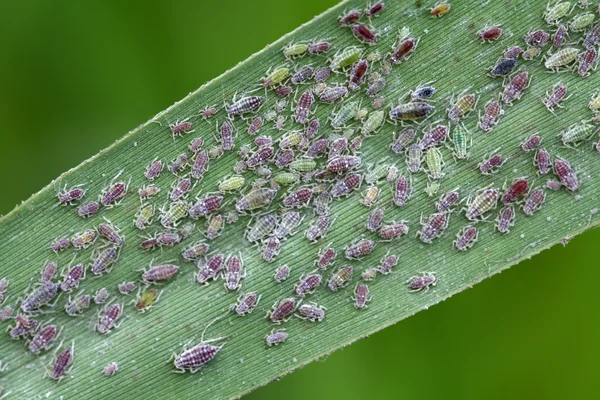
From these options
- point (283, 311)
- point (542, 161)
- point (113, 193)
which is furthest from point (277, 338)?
point (542, 161)

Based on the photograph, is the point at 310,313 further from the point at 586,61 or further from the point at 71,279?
the point at 586,61

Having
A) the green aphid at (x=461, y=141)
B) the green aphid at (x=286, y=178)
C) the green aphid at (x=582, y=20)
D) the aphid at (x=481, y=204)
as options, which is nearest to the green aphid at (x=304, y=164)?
the green aphid at (x=286, y=178)

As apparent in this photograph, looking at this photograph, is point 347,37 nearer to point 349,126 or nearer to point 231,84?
point 349,126

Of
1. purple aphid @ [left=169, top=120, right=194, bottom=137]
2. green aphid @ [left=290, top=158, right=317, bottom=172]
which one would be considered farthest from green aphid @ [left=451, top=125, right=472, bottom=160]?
purple aphid @ [left=169, top=120, right=194, bottom=137]

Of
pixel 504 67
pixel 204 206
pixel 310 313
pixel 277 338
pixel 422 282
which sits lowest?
pixel 277 338

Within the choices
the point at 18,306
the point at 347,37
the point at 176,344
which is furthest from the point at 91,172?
the point at 347,37
